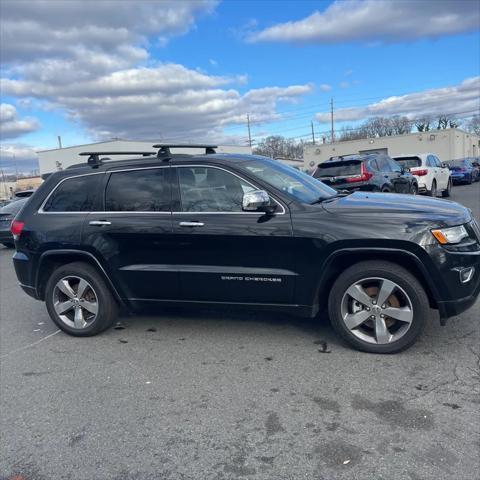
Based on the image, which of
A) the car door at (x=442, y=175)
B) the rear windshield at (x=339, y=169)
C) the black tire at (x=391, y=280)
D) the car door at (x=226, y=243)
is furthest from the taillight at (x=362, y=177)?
the black tire at (x=391, y=280)

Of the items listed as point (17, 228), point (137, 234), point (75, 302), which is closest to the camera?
point (137, 234)

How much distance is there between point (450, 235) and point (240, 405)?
215cm

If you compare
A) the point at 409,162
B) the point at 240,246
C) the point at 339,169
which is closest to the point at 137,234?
the point at 240,246

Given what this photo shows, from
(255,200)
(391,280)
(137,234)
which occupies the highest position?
(255,200)

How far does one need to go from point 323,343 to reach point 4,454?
2715 mm

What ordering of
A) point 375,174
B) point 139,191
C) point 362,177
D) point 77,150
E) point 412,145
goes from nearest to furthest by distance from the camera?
1. point 139,191
2. point 362,177
3. point 375,174
4. point 412,145
5. point 77,150

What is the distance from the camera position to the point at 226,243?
4336 mm

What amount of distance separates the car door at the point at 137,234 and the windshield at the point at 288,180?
2.93 feet

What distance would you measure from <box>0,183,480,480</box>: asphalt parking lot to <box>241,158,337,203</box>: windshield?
4.46 ft

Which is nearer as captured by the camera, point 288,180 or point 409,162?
point 288,180

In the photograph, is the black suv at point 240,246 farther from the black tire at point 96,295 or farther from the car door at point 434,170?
the car door at point 434,170

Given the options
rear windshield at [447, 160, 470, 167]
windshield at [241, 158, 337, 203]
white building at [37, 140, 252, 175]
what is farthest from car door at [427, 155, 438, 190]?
white building at [37, 140, 252, 175]

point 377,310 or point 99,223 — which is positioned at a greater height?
point 99,223

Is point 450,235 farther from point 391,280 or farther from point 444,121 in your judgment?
point 444,121
